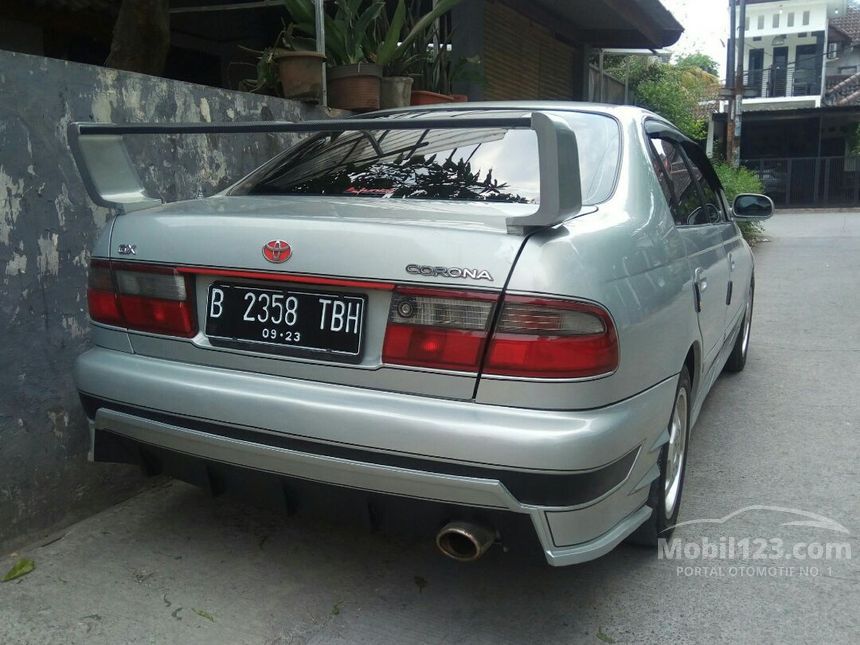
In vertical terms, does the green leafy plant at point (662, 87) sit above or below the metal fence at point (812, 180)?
above

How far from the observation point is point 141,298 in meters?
2.53

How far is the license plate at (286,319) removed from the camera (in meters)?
2.23

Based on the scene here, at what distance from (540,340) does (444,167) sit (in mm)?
995

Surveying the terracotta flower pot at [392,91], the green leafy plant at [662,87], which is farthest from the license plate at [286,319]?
the green leafy plant at [662,87]

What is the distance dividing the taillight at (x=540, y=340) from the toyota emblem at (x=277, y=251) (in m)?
0.63

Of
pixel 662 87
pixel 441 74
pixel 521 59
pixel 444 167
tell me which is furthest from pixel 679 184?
pixel 662 87

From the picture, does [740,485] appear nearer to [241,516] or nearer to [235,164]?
[241,516]

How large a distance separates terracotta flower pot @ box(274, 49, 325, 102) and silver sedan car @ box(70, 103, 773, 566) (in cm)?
234

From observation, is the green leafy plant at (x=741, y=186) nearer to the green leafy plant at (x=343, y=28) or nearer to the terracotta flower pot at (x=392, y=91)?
the terracotta flower pot at (x=392, y=91)

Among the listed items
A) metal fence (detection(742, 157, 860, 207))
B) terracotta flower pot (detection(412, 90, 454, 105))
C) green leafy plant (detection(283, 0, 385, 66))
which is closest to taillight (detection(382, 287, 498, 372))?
green leafy plant (detection(283, 0, 385, 66))

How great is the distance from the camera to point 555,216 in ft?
6.75

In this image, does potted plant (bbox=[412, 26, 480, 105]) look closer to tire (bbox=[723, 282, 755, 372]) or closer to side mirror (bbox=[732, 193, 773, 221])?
side mirror (bbox=[732, 193, 773, 221])

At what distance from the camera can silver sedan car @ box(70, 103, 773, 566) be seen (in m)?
2.08

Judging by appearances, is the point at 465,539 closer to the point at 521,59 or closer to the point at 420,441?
the point at 420,441
